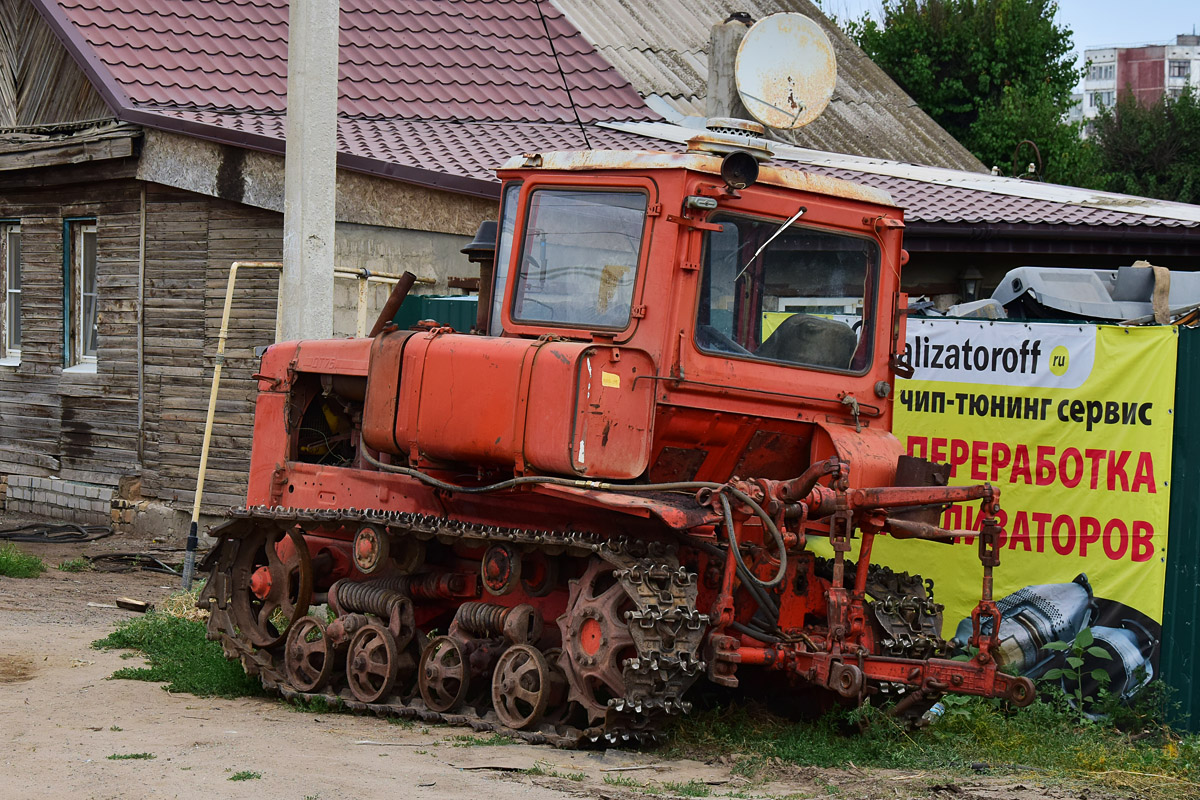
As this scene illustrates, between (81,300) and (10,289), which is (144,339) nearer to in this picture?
(81,300)

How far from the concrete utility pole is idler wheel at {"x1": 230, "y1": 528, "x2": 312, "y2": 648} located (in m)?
2.08

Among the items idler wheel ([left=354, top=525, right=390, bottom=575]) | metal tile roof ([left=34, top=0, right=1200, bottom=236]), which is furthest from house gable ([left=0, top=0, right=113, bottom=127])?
idler wheel ([left=354, top=525, right=390, bottom=575])

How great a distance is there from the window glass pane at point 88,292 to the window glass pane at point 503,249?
9.39 metres

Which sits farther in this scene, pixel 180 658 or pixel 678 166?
pixel 180 658

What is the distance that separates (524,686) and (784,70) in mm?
3719

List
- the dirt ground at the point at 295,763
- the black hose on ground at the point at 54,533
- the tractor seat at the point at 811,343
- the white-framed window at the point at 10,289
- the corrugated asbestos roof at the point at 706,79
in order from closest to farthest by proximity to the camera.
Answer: the dirt ground at the point at 295,763
the tractor seat at the point at 811,343
the black hose on ground at the point at 54,533
the white-framed window at the point at 10,289
the corrugated asbestos roof at the point at 706,79

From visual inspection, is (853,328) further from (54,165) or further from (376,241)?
(54,165)

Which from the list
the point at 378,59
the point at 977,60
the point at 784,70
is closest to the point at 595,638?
the point at 784,70

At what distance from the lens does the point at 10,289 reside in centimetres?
1653

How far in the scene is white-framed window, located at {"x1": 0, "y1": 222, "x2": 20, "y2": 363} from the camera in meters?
16.5

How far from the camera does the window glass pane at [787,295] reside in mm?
6926

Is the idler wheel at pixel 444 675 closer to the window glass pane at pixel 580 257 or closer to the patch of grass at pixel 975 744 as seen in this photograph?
the patch of grass at pixel 975 744

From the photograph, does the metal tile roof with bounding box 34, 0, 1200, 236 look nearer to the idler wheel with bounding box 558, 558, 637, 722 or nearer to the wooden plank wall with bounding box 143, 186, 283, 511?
the wooden plank wall with bounding box 143, 186, 283, 511

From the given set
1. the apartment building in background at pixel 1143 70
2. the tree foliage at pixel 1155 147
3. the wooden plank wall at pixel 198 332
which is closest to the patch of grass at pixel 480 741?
the wooden plank wall at pixel 198 332
